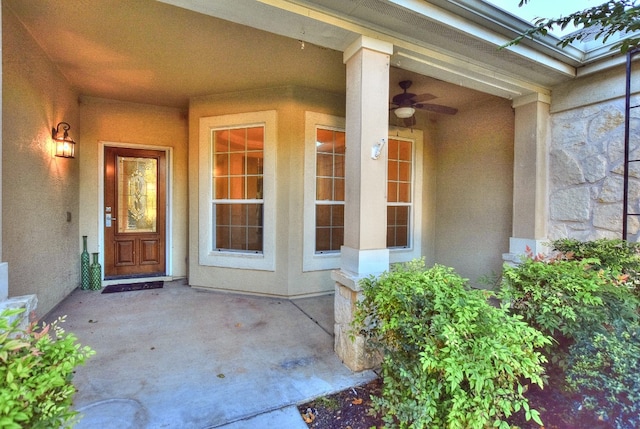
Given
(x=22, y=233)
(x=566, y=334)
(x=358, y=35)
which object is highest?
(x=358, y=35)

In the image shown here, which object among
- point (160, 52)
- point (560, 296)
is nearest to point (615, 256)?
point (560, 296)

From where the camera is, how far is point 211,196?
175 inches

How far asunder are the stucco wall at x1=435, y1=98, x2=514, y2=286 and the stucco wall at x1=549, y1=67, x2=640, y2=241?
0.57m

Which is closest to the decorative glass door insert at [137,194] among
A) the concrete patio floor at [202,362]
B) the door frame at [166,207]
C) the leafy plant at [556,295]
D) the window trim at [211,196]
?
the door frame at [166,207]

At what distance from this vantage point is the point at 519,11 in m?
2.57

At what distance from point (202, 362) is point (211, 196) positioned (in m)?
2.57

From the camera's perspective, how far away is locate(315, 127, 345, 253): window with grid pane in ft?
14.1

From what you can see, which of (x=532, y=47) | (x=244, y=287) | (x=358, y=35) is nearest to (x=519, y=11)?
(x=532, y=47)

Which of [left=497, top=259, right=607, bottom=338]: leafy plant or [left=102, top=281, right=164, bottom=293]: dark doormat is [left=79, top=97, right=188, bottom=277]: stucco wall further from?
[left=497, top=259, right=607, bottom=338]: leafy plant

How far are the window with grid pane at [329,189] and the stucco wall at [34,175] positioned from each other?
304cm

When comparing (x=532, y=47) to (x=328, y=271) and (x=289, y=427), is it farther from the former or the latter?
(x=289, y=427)

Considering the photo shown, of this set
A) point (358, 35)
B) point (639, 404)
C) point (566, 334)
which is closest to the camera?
point (639, 404)

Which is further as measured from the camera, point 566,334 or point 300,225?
point 300,225

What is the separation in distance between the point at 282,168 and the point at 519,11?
2894mm
